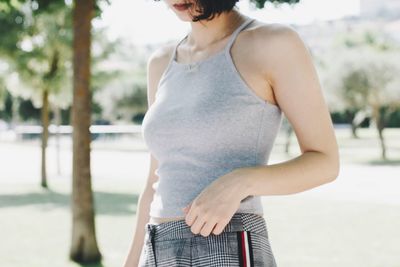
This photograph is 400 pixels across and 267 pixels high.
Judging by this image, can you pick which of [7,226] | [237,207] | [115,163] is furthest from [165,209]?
[115,163]

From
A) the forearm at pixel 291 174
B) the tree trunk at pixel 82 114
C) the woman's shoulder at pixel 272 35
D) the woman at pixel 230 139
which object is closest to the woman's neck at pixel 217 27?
the woman at pixel 230 139

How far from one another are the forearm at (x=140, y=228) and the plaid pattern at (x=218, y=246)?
0.84ft

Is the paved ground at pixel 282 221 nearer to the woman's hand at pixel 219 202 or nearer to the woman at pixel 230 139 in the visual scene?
the woman at pixel 230 139

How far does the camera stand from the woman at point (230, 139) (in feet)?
3.89

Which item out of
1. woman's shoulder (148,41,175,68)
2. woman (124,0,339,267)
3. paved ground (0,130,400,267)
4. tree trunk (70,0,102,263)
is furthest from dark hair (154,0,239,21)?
paved ground (0,130,400,267)

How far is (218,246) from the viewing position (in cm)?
120

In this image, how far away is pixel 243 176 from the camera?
1158 mm

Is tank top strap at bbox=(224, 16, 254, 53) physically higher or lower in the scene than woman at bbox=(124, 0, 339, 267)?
higher

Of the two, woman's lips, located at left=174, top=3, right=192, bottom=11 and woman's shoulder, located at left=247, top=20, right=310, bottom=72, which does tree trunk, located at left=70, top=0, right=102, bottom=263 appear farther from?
woman's shoulder, located at left=247, top=20, right=310, bottom=72

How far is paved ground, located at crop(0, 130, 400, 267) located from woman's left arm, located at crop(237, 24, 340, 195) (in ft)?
18.9

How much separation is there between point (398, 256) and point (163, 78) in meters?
6.45

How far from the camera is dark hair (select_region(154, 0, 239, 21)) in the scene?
4.35ft

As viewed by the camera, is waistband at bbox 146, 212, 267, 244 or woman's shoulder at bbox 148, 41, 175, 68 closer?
waistband at bbox 146, 212, 267, 244

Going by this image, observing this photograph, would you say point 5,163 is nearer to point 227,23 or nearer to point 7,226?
point 7,226
